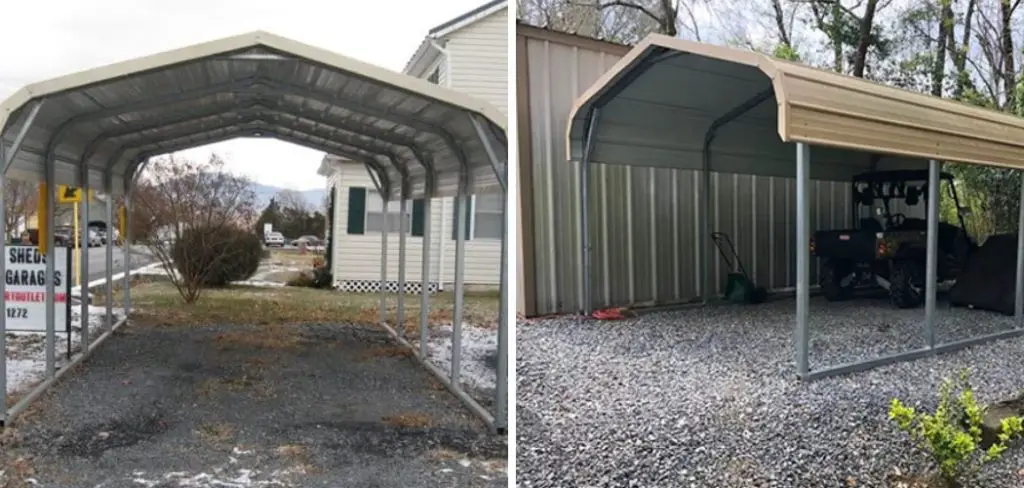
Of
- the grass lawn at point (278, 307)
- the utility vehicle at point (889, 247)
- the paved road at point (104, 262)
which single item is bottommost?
the grass lawn at point (278, 307)

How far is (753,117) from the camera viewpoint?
8.91 metres

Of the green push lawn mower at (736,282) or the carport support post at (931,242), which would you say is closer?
the carport support post at (931,242)

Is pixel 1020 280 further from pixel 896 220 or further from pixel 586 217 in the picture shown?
pixel 586 217

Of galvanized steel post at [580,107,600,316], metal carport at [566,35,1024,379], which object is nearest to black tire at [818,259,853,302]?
metal carport at [566,35,1024,379]

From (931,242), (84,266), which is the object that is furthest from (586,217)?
(84,266)

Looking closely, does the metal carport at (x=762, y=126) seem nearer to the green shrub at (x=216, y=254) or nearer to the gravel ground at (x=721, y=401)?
the gravel ground at (x=721, y=401)

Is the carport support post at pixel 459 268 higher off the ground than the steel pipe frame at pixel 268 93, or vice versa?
the steel pipe frame at pixel 268 93

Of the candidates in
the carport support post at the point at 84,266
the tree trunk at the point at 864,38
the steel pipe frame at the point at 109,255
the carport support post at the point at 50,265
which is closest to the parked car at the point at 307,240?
the steel pipe frame at the point at 109,255

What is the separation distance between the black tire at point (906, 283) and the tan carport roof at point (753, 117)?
1639mm

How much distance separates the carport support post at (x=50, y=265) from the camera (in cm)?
580

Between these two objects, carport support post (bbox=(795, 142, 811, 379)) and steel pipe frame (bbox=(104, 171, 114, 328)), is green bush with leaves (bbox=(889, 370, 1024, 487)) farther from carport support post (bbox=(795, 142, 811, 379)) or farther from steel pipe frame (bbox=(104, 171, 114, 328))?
steel pipe frame (bbox=(104, 171, 114, 328))

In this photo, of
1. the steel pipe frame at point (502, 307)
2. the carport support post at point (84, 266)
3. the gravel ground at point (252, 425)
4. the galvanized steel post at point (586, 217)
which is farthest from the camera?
the carport support post at point (84, 266)

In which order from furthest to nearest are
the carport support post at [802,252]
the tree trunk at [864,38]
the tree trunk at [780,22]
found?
the tree trunk at [780,22] → the tree trunk at [864,38] → the carport support post at [802,252]

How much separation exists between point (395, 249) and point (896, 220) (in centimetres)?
844
